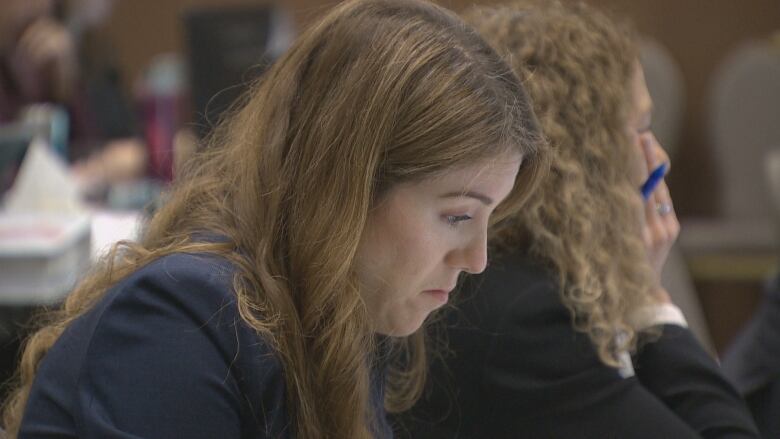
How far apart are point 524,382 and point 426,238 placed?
0.34m

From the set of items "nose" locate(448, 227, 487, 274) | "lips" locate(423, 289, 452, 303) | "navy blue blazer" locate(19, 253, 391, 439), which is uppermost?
"nose" locate(448, 227, 487, 274)

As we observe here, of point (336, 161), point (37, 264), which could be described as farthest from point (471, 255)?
point (37, 264)

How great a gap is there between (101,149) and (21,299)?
4.25ft

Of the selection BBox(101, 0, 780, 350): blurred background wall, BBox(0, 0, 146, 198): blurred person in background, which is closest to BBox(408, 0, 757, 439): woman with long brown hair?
BBox(0, 0, 146, 198): blurred person in background

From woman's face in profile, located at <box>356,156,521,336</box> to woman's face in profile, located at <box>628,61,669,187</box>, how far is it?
0.44 metres

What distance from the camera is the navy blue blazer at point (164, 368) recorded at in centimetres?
83

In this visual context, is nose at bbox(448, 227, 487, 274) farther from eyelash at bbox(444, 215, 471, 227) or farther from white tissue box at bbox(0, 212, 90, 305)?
white tissue box at bbox(0, 212, 90, 305)

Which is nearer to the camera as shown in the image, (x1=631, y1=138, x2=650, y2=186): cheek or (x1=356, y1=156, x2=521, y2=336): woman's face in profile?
(x1=356, y1=156, x2=521, y2=336): woman's face in profile

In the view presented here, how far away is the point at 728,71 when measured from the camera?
3.93 metres

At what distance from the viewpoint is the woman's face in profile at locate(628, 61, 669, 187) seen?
138 cm

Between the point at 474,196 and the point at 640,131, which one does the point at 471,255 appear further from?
the point at 640,131

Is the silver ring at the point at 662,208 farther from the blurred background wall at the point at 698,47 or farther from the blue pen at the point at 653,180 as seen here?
the blurred background wall at the point at 698,47

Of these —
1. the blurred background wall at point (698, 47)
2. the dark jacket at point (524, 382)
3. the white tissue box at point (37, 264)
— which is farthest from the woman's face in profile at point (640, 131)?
the blurred background wall at point (698, 47)

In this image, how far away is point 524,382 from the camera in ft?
3.93
